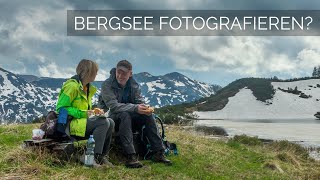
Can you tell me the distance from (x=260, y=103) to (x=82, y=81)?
18511 cm

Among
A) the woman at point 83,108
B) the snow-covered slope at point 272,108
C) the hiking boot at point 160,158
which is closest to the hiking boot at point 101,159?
the woman at point 83,108

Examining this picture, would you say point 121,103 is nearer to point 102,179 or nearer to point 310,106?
point 102,179

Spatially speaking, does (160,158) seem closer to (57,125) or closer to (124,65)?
(124,65)

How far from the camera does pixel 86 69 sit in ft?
28.8

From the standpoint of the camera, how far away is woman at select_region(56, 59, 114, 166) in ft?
28.4

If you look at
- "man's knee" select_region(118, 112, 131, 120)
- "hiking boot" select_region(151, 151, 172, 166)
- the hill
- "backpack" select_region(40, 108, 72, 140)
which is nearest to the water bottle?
"backpack" select_region(40, 108, 72, 140)

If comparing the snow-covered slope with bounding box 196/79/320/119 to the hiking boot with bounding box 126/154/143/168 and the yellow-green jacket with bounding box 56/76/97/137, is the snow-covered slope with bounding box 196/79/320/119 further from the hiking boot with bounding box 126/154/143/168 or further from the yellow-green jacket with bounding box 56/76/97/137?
the yellow-green jacket with bounding box 56/76/97/137

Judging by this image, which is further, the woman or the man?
the man

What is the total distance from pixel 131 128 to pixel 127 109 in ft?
1.73

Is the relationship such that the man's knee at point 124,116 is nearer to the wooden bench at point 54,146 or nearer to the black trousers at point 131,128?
the black trousers at point 131,128

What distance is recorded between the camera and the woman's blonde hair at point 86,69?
8773 millimetres

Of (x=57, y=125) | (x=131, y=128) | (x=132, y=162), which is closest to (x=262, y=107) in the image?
(x=131, y=128)

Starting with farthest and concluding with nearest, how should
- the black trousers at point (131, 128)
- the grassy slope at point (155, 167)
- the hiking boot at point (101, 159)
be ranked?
the black trousers at point (131, 128) → the hiking boot at point (101, 159) → the grassy slope at point (155, 167)

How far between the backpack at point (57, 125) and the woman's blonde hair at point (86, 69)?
0.87m
